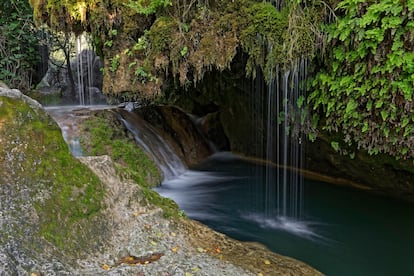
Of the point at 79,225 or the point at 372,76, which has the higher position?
the point at 372,76

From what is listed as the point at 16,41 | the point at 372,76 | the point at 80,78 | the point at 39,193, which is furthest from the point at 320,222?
the point at 80,78

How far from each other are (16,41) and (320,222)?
11.1m

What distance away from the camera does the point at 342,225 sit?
21.8ft

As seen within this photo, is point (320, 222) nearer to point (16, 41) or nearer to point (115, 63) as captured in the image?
point (115, 63)

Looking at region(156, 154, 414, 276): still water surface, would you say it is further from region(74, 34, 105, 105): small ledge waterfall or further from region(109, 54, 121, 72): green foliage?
region(74, 34, 105, 105): small ledge waterfall

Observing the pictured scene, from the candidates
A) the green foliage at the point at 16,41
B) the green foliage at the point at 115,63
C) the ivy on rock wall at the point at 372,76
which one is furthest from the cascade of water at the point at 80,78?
the ivy on rock wall at the point at 372,76

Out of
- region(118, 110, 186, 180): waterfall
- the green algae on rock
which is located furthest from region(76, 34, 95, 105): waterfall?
the green algae on rock

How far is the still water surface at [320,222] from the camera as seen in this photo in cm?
545

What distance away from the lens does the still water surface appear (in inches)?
215

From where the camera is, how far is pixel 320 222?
22.2ft

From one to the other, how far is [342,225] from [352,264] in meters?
1.43

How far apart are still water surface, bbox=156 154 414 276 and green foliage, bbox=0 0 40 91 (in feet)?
23.7

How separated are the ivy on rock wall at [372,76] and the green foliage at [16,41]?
10.3 m

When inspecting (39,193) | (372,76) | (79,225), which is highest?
(372,76)
